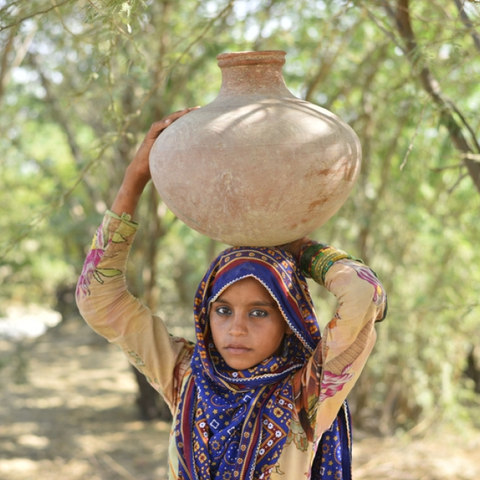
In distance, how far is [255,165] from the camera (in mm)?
1569

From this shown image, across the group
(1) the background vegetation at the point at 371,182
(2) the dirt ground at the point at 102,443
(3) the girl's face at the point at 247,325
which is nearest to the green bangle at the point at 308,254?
(3) the girl's face at the point at 247,325

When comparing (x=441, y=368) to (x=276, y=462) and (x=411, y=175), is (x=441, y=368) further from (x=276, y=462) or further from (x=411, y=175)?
(x=276, y=462)

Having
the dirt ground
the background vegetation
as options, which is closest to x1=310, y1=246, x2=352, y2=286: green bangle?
the background vegetation

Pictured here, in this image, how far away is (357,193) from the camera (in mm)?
5207

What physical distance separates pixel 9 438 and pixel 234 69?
5.54 meters

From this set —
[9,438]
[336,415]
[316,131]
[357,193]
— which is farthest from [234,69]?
[9,438]

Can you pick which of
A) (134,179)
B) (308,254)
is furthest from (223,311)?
(134,179)

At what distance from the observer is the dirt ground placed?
547cm

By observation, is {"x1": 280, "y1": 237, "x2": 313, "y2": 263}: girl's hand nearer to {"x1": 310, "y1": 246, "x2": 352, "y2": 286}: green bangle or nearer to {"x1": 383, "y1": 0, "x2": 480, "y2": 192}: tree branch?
{"x1": 310, "y1": 246, "x2": 352, "y2": 286}: green bangle

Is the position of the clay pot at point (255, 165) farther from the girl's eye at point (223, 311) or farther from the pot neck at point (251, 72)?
the girl's eye at point (223, 311)

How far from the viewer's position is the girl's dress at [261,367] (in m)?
1.73

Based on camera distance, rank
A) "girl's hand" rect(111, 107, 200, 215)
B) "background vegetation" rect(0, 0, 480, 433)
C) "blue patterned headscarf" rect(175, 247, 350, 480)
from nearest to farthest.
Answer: "blue patterned headscarf" rect(175, 247, 350, 480), "girl's hand" rect(111, 107, 200, 215), "background vegetation" rect(0, 0, 480, 433)

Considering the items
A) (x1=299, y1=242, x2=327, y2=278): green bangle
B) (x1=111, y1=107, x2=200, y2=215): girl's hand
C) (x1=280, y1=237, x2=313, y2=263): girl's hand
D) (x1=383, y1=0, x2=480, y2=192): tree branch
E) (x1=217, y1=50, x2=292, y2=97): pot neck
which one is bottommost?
(x1=299, y1=242, x2=327, y2=278): green bangle

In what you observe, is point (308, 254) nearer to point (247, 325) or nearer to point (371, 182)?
point (247, 325)
